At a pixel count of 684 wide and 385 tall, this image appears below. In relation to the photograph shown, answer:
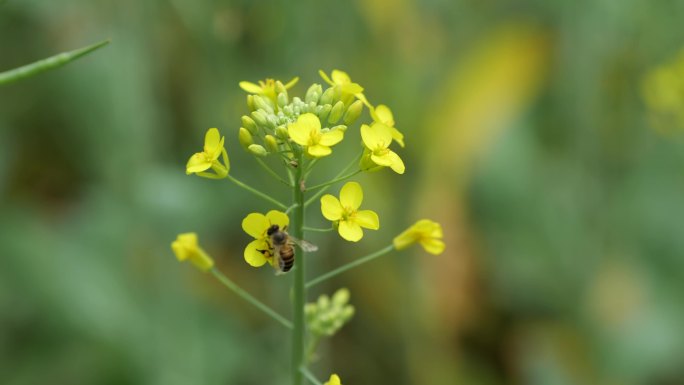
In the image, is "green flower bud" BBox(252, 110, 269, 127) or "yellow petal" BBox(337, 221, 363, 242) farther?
"green flower bud" BBox(252, 110, 269, 127)

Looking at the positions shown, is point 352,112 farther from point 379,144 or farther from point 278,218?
point 278,218

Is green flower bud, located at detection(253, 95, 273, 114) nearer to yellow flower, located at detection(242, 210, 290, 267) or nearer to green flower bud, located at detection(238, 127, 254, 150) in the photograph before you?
green flower bud, located at detection(238, 127, 254, 150)

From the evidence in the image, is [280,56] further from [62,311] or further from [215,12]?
[62,311]

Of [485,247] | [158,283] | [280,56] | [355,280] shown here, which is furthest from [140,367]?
[485,247]

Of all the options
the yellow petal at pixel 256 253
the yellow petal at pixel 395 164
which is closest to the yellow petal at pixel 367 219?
the yellow petal at pixel 395 164

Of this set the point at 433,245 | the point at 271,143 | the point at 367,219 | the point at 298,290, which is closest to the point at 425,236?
the point at 433,245

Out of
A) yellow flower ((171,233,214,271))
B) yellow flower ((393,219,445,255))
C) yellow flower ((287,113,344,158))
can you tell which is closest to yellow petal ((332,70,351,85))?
yellow flower ((287,113,344,158))

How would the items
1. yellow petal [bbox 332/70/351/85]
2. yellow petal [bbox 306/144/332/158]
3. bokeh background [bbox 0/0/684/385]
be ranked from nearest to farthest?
yellow petal [bbox 306/144/332/158], yellow petal [bbox 332/70/351/85], bokeh background [bbox 0/0/684/385]
